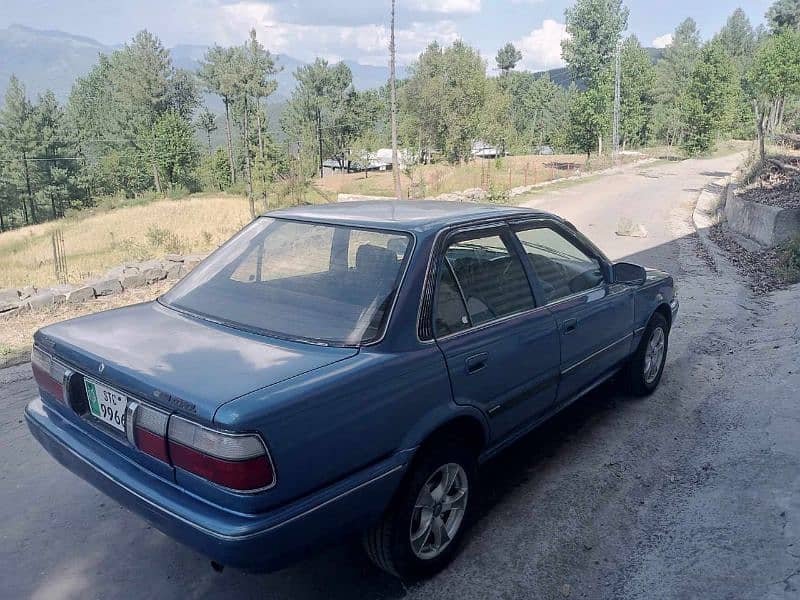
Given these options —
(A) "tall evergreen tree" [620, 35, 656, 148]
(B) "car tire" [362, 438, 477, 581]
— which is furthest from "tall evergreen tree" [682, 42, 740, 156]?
(B) "car tire" [362, 438, 477, 581]

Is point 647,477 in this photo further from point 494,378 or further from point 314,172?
point 314,172

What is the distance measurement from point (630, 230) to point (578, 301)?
10.9m

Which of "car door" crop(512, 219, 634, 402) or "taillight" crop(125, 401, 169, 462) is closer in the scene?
"taillight" crop(125, 401, 169, 462)

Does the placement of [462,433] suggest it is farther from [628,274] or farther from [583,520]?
[628,274]

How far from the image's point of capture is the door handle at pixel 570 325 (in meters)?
3.68

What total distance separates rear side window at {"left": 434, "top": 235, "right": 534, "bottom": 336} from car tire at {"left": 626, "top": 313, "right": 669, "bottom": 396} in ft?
5.87

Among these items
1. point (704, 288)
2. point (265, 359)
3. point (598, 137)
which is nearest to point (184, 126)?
point (598, 137)

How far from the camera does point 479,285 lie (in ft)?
10.7

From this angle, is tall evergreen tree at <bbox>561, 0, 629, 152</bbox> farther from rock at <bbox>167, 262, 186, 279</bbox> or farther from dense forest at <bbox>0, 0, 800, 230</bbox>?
rock at <bbox>167, 262, 186, 279</bbox>

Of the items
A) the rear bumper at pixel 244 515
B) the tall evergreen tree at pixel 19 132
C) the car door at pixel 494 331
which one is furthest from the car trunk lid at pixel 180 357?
the tall evergreen tree at pixel 19 132

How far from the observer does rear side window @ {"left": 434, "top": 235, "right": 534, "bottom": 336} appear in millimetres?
2988

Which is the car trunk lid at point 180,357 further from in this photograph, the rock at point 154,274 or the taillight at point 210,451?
the rock at point 154,274

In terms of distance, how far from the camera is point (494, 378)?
3115mm

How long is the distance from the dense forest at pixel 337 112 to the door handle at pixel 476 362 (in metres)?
16.8
